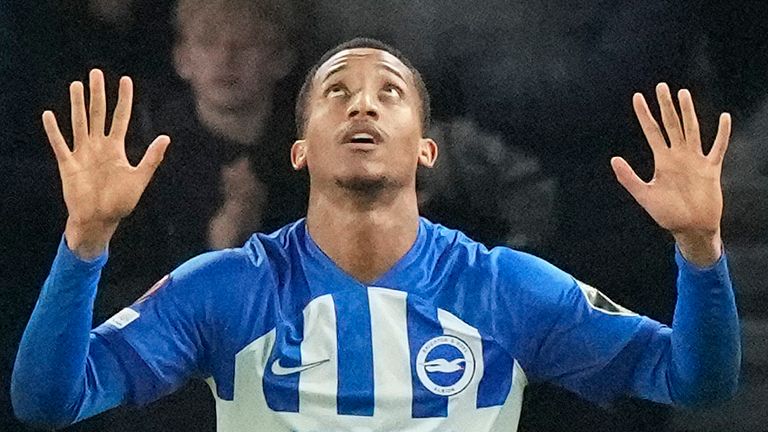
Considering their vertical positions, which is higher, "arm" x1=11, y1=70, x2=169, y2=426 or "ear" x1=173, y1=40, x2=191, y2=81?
"ear" x1=173, y1=40, x2=191, y2=81

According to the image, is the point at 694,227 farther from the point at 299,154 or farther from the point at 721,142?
the point at 299,154

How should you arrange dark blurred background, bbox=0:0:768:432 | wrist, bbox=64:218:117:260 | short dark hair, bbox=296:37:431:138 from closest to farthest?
wrist, bbox=64:218:117:260
short dark hair, bbox=296:37:431:138
dark blurred background, bbox=0:0:768:432

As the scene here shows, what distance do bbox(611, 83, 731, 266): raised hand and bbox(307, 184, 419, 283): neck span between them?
34 centimetres

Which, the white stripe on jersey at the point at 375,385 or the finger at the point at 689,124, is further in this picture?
the white stripe on jersey at the point at 375,385

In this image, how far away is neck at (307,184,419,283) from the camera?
4.81 ft

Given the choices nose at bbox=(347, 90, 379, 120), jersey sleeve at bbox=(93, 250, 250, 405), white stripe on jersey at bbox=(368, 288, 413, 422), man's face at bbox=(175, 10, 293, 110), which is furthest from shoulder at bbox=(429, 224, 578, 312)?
man's face at bbox=(175, 10, 293, 110)

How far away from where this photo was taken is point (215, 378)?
4.73ft

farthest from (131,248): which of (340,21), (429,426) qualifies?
(429,426)

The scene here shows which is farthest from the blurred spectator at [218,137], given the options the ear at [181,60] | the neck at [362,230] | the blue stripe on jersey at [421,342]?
the blue stripe on jersey at [421,342]

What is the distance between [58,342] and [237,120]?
600 millimetres

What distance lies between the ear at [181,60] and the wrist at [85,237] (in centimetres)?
55

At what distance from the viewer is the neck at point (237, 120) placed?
1717 millimetres

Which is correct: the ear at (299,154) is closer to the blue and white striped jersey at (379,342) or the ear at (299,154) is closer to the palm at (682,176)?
the blue and white striped jersey at (379,342)

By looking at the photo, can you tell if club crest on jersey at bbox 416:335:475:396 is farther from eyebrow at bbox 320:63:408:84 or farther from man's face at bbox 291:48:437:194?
eyebrow at bbox 320:63:408:84
